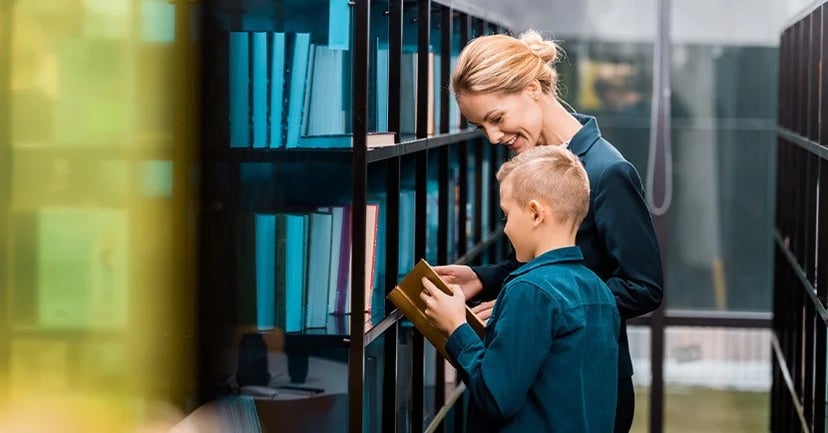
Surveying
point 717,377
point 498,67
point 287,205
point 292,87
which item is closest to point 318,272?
point 287,205

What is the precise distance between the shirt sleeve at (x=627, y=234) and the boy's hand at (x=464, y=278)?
46cm

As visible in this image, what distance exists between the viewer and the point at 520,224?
8.14 ft

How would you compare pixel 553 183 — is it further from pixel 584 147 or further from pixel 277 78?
pixel 277 78

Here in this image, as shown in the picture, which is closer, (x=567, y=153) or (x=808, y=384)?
(x=567, y=153)

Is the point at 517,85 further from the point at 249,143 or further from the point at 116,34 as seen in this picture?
the point at 116,34

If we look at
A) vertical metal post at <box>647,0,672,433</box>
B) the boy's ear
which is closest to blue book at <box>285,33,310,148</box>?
the boy's ear

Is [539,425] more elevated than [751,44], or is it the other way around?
[751,44]

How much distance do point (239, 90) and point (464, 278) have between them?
79cm

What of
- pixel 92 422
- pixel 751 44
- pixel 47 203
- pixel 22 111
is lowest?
pixel 92 422

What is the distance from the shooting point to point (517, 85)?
2.81 metres

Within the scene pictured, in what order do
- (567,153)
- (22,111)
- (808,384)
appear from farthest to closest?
(808,384), (567,153), (22,111)

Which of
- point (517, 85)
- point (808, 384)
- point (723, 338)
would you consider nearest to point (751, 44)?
point (723, 338)

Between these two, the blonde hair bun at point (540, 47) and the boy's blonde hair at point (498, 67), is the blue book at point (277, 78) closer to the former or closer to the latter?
the boy's blonde hair at point (498, 67)

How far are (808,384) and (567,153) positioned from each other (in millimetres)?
2129
